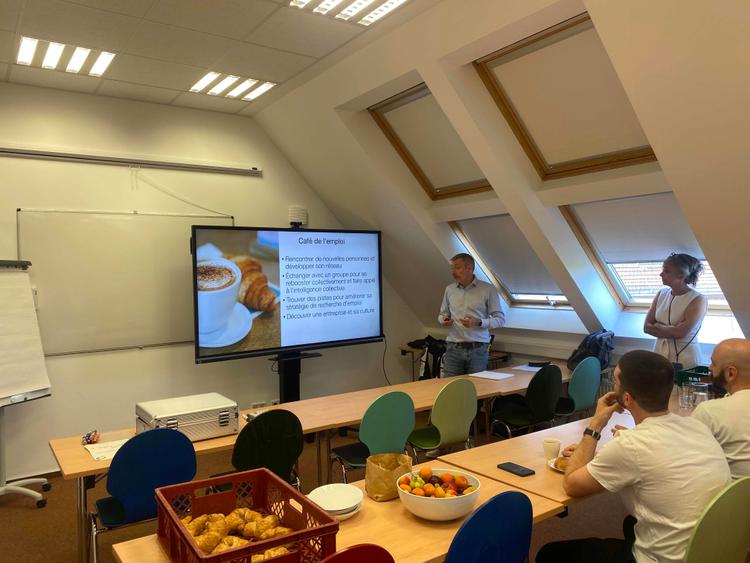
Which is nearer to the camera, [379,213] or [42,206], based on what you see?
[42,206]

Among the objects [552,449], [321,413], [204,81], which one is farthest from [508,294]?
[552,449]

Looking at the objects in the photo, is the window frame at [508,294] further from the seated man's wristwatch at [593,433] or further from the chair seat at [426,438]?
the seated man's wristwatch at [593,433]

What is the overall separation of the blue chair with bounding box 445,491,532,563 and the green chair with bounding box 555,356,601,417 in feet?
9.28

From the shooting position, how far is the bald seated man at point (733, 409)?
7.02 feet

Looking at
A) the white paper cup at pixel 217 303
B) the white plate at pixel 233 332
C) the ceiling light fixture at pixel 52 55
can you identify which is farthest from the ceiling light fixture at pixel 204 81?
the white plate at pixel 233 332

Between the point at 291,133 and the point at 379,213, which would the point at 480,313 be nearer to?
the point at 379,213

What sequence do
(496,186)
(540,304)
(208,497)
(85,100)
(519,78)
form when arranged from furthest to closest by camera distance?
(540,304)
(85,100)
(496,186)
(519,78)
(208,497)

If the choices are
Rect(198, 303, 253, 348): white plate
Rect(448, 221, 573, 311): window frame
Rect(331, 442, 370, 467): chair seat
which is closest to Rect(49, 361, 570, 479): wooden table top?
Rect(331, 442, 370, 467): chair seat

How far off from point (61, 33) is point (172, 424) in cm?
260

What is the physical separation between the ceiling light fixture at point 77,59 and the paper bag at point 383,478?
3.52m

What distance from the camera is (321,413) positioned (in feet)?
11.9

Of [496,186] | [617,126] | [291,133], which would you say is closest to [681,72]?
[617,126]

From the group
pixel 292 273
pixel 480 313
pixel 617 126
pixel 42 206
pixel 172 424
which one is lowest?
pixel 172 424

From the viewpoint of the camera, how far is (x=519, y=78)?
392cm
